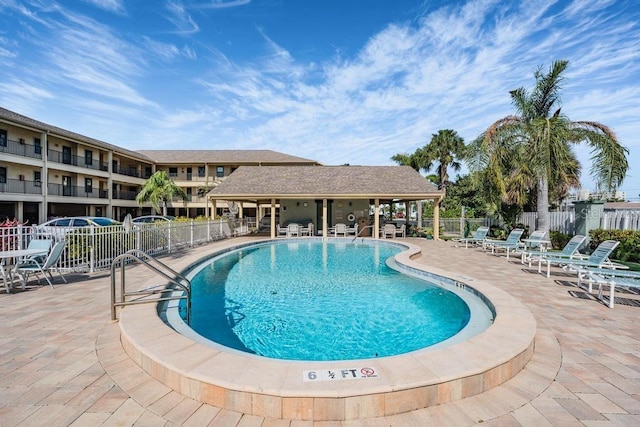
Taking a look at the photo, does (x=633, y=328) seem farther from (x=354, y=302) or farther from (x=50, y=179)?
(x=50, y=179)

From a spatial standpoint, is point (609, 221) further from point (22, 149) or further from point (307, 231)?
point (22, 149)

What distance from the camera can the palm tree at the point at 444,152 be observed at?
35625mm

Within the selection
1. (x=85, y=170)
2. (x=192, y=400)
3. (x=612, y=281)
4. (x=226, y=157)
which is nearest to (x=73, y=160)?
(x=85, y=170)

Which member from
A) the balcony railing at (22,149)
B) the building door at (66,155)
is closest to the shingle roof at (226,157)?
the building door at (66,155)

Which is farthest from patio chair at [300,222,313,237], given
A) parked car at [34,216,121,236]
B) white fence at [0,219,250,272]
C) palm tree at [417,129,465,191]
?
palm tree at [417,129,465,191]

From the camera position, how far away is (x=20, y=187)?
22609 millimetres

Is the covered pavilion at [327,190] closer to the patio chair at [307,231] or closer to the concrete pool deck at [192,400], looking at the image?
the patio chair at [307,231]

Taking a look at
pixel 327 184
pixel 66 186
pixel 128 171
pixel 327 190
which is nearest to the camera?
pixel 327 190

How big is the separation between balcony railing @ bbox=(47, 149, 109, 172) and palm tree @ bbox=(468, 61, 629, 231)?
31.7 metres

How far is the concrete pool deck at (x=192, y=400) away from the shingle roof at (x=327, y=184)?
558 inches

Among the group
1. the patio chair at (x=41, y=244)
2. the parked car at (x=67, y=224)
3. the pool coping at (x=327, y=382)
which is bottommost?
the pool coping at (x=327, y=382)

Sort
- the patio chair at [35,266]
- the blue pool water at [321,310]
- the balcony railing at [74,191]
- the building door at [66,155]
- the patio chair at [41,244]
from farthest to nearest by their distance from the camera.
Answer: the building door at [66,155] < the balcony railing at [74,191] < the patio chair at [41,244] < the patio chair at [35,266] < the blue pool water at [321,310]

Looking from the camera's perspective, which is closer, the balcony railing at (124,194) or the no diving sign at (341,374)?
the no diving sign at (341,374)

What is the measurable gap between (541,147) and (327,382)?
15.2 m
